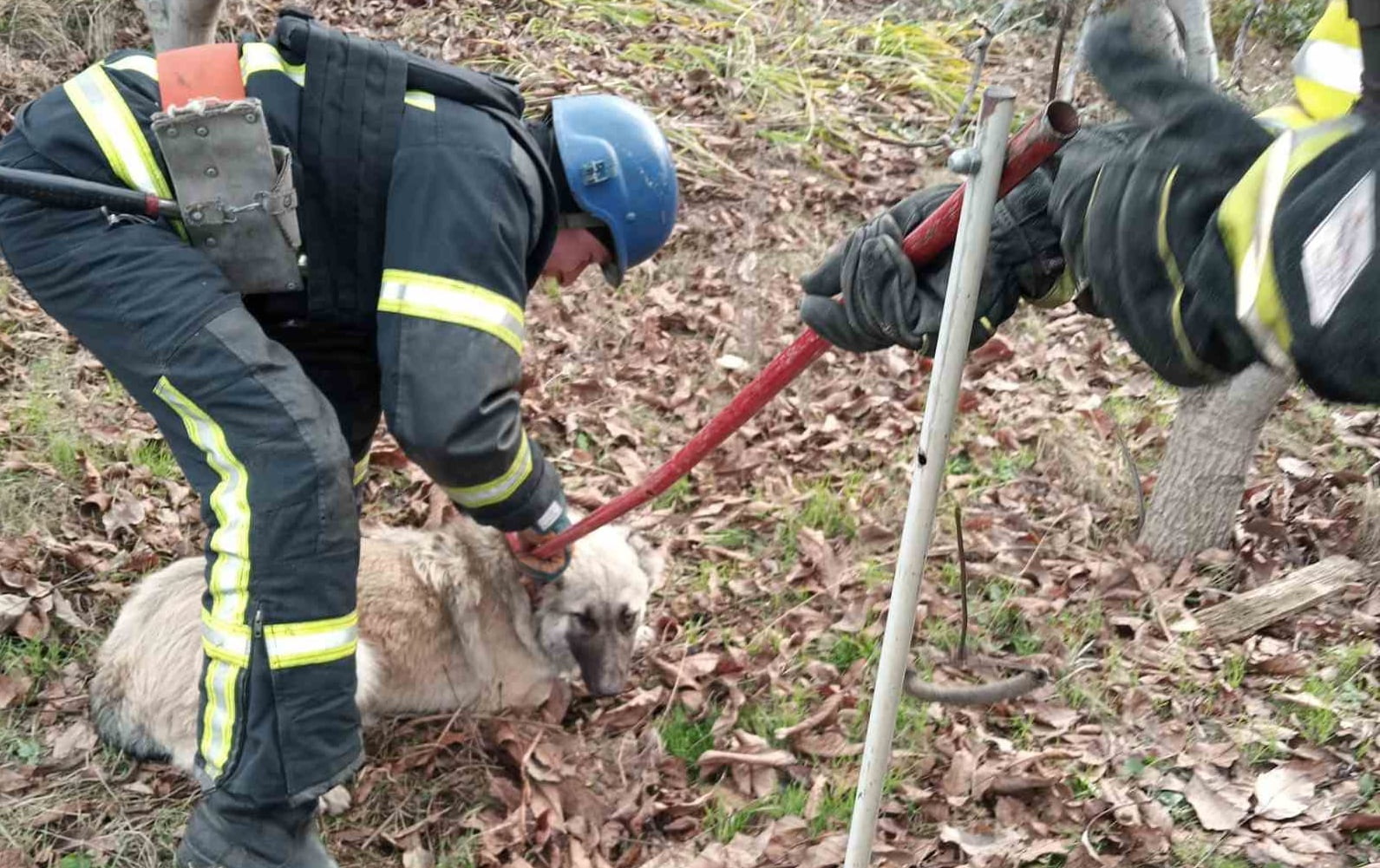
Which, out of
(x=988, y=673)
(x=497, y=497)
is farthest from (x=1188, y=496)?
(x=497, y=497)

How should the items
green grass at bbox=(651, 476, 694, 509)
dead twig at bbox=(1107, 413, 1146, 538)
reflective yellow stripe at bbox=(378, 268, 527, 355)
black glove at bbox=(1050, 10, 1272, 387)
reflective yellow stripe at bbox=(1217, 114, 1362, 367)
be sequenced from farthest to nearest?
green grass at bbox=(651, 476, 694, 509) → dead twig at bbox=(1107, 413, 1146, 538) → reflective yellow stripe at bbox=(378, 268, 527, 355) → black glove at bbox=(1050, 10, 1272, 387) → reflective yellow stripe at bbox=(1217, 114, 1362, 367)

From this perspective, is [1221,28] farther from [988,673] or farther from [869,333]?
[869,333]

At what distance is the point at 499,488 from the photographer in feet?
10.7

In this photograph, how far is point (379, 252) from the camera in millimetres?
3281

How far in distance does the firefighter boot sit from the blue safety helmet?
195cm

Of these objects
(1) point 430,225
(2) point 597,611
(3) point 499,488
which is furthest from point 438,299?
(2) point 597,611

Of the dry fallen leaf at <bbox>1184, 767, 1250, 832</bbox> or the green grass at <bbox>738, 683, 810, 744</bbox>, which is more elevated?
the dry fallen leaf at <bbox>1184, 767, 1250, 832</bbox>

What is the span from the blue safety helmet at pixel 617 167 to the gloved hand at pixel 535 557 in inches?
37.6

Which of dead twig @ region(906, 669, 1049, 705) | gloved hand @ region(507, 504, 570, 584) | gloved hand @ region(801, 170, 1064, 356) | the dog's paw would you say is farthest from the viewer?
gloved hand @ region(507, 504, 570, 584)

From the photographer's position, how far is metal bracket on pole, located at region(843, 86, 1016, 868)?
2014 millimetres

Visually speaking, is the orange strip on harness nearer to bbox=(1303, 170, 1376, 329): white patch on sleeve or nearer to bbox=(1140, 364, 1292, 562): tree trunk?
bbox=(1303, 170, 1376, 329): white patch on sleeve

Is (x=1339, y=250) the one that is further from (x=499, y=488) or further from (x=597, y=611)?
(x=597, y=611)

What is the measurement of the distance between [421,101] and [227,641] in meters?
1.57

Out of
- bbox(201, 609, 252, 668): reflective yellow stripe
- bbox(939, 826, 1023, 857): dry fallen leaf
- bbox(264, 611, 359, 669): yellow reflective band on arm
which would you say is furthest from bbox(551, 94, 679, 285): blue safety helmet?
bbox(939, 826, 1023, 857): dry fallen leaf
